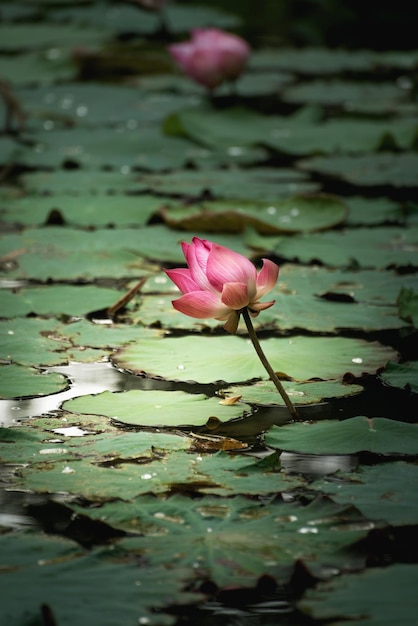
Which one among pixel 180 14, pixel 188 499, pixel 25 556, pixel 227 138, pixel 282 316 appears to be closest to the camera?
pixel 25 556

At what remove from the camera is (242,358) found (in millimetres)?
1755

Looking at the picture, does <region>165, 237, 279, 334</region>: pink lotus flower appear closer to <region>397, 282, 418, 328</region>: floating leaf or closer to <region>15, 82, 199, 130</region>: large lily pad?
<region>397, 282, 418, 328</region>: floating leaf

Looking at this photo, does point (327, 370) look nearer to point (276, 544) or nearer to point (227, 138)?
point (276, 544)

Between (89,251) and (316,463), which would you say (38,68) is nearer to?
(89,251)

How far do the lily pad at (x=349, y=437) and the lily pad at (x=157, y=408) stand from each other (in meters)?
0.11

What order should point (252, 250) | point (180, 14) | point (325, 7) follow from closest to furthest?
point (252, 250) → point (180, 14) → point (325, 7)

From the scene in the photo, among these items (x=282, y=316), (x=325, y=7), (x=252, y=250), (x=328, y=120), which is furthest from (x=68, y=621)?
(x=325, y=7)

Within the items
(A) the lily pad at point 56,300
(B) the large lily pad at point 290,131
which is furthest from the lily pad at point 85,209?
(B) the large lily pad at point 290,131

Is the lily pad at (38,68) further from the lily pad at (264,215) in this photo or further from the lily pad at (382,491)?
the lily pad at (382,491)

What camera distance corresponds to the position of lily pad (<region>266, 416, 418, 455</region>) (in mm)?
1386

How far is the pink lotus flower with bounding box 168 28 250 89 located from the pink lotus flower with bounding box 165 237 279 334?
2.56m

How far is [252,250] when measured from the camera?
252 cm

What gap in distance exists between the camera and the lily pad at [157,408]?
149cm

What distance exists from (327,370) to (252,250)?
86 cm
